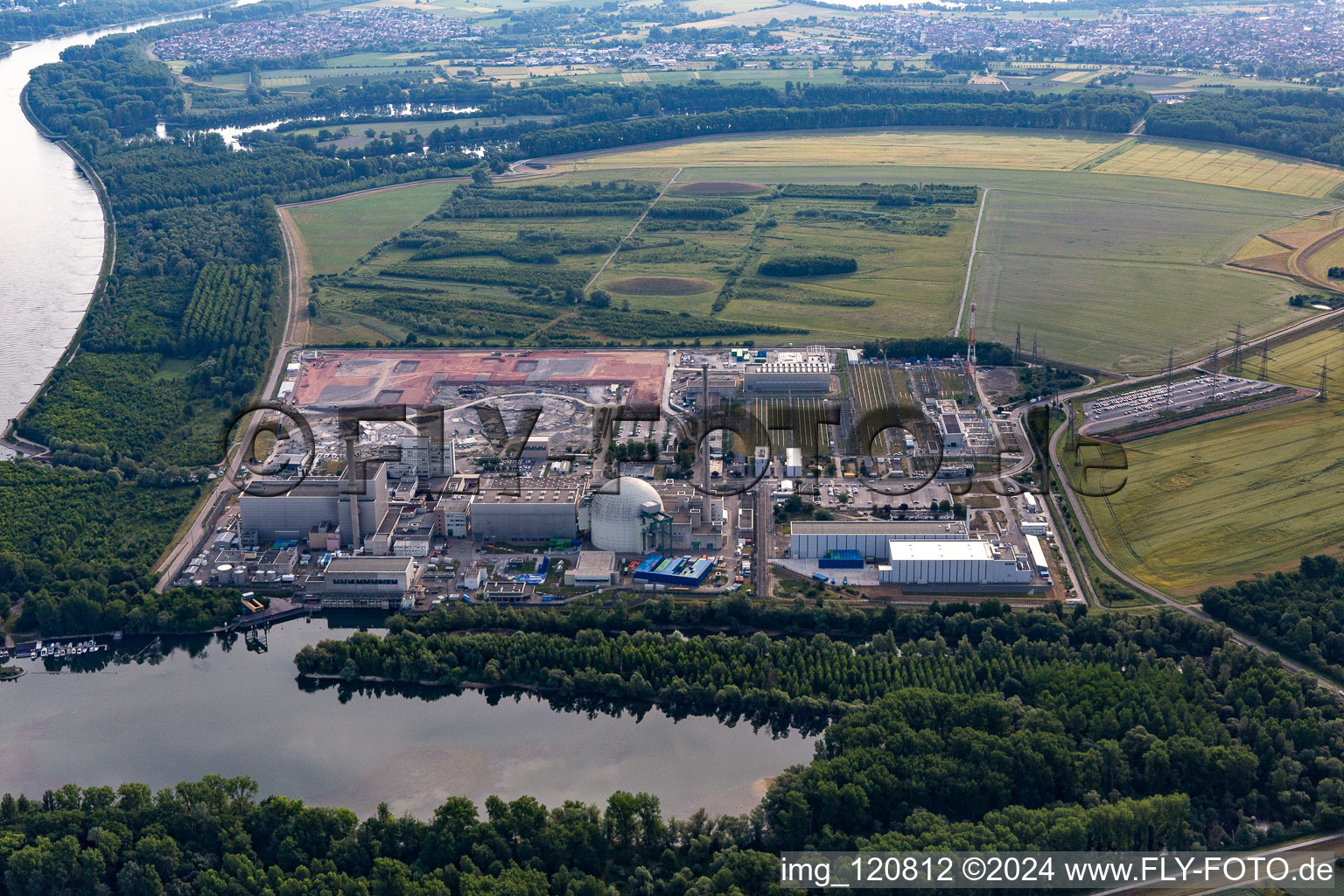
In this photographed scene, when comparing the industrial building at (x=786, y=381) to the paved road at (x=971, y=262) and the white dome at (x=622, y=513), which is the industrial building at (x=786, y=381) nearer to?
the paved road at (x=971, y=262)

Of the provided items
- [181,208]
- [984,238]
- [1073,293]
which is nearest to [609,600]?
[1073,293]

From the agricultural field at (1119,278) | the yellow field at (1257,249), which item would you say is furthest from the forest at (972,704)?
the yellow field at (1257,249)

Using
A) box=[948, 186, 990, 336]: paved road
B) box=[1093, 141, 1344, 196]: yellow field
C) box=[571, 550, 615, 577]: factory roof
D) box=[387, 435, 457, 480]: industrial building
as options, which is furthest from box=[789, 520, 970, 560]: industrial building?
box=[1093, 141, 1344, 196]: yellow field

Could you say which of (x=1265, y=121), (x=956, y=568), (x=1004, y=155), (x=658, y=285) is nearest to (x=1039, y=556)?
(x=956, y=568)

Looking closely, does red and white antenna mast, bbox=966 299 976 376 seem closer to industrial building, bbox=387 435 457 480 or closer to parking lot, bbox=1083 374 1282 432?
parking lot, bbox=1083 374 1282 432

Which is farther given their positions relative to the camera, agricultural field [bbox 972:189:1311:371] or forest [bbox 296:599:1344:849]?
agricultural field [bbox 972:189:1311:371]

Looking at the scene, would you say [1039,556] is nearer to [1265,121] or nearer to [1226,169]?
[1226,169]

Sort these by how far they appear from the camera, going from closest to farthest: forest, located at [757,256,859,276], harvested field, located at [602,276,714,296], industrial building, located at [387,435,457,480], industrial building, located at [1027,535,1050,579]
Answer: industrial building, located at [1027,535,1050,579], industrial building, located at [387,435,457,480], harvested field, located at [602,276,714,296], forest, located at [757,256,859,276]
